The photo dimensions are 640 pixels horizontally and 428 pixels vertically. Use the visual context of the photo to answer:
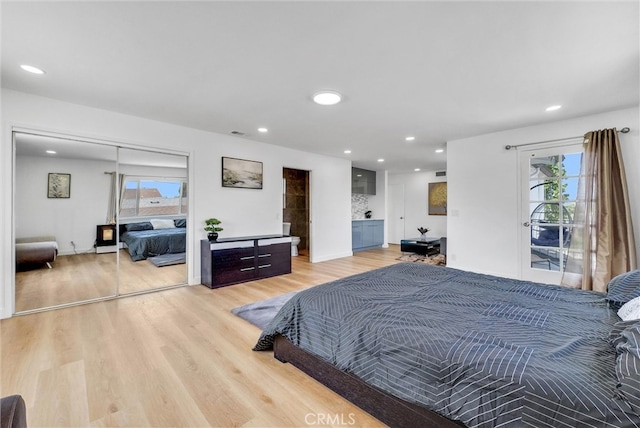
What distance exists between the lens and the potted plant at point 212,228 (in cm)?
420

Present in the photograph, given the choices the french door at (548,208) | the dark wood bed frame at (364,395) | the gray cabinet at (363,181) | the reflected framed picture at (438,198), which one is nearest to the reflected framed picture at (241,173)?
the dark wood bed frame at (364,395)

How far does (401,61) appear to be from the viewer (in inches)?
88.6

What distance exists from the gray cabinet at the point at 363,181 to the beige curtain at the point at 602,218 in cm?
503

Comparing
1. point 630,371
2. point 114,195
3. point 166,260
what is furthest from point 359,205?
point 630,371

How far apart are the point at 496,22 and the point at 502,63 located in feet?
2.10

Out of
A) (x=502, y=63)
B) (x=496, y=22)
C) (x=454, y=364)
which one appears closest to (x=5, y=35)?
(x=496, y=22)

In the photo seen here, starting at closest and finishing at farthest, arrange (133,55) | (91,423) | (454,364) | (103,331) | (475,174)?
(454,364) → (91,423) → (133,55) → (103,331) → (475,174)

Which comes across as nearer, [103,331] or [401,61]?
[401,61]

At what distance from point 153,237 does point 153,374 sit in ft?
10.4

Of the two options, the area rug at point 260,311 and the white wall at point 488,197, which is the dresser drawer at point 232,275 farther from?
the white wall at point 488,197

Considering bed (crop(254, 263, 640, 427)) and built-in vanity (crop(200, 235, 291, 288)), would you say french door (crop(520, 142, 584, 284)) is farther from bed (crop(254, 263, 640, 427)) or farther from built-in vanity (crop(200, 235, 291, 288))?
built-in vanity (crop(200, 235, 291, 288))

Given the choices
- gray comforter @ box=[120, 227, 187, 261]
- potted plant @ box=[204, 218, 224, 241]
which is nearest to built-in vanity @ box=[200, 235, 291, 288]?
potted plant @ box=[204, 218, 224, 241]

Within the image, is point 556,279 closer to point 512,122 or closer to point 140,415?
point 512,122

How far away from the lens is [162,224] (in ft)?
14.1
